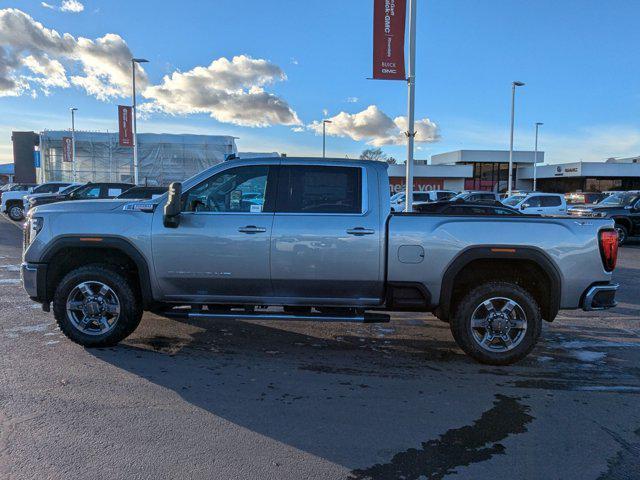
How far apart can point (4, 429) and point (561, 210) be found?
2191 cm

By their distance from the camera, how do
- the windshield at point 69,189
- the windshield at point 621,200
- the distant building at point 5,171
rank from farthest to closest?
the distant building at point 5,171 < the windshield at point 69,189 < the windshield at point 621,200

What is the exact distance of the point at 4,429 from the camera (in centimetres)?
358

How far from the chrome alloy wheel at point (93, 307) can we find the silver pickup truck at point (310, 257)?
1 cm

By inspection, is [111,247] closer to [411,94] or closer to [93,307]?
[93,307]

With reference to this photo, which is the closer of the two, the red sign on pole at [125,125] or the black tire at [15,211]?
the black tire at [15,211]

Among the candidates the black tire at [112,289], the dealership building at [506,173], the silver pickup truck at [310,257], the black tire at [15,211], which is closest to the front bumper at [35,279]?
the silver pickup truck at [310,257]

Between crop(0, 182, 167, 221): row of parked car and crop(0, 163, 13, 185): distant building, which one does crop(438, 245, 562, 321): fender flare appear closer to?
crop(0, 182, 167, 221): row of parked car

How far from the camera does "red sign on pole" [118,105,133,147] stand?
2983cm

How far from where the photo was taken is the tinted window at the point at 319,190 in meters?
5.09

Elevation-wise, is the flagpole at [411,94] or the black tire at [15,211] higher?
the flagpole at [411,94]

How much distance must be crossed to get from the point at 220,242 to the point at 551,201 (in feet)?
65.7

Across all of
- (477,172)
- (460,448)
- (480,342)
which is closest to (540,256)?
(480,342)

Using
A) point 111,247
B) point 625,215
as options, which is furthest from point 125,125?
point 111,247

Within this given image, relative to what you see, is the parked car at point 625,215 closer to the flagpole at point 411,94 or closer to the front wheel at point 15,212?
the flagpole at point 411,94
